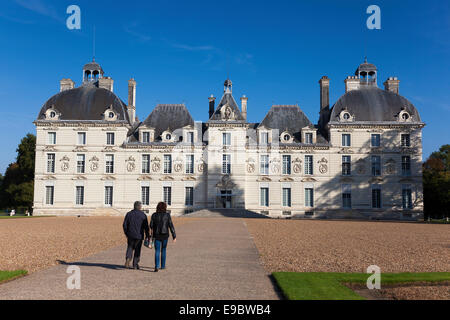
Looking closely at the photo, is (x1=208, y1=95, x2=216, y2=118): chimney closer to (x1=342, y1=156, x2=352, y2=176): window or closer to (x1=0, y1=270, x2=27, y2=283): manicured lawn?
(x1=342, y1=156, x2=352, y2=176): window

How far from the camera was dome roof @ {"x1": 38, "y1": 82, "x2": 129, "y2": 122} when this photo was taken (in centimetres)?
4153

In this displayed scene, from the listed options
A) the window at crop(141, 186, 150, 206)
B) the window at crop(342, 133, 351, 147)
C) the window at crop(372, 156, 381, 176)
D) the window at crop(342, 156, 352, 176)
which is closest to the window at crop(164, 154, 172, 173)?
the window at crop(141, 186, 150, 206)

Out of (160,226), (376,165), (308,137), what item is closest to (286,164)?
(308,137)

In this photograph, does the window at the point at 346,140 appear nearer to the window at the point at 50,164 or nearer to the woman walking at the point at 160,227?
the window at the point at 50,164

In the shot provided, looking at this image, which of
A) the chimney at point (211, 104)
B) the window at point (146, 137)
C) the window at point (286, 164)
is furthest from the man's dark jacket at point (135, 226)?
the chimney at point (211, 104)

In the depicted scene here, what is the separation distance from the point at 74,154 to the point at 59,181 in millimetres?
3267

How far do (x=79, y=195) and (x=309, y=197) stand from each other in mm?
24476

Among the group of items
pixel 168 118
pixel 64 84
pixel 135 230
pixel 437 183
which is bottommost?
pixel 135 230

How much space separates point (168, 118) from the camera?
4312 cm

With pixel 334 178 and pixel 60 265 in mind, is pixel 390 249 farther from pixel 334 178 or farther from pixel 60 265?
pixel 334 178

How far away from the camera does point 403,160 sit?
4031 centimetres

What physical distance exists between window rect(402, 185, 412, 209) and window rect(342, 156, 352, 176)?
580 cm

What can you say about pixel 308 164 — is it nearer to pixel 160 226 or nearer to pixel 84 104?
pixel 84 104
